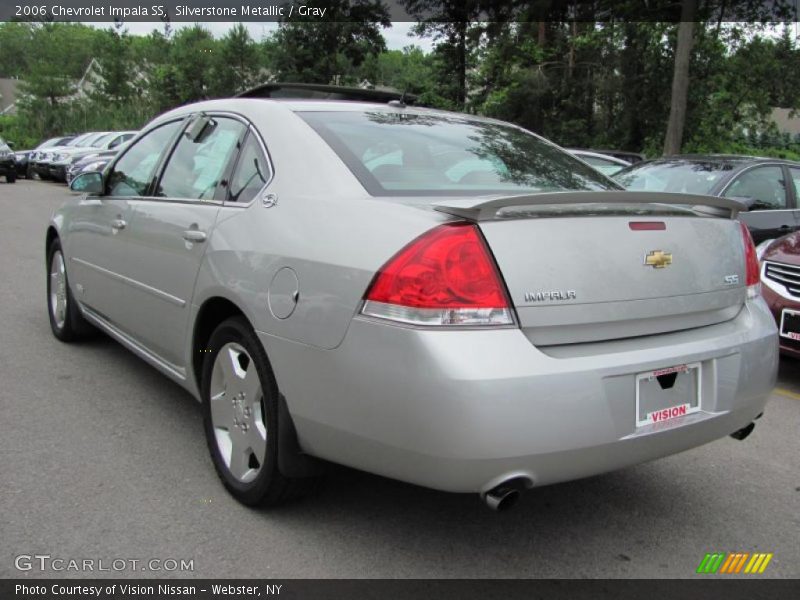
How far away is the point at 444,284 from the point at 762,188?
615 cm

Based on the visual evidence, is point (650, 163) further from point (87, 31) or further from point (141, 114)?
point (87, 31)

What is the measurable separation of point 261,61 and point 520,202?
43833 mm

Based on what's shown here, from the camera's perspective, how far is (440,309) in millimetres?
2250

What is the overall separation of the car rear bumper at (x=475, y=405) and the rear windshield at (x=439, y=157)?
695 millimetres

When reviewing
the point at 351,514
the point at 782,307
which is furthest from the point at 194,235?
the point at 782,307

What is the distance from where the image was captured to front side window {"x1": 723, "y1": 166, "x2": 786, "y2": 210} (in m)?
7.04

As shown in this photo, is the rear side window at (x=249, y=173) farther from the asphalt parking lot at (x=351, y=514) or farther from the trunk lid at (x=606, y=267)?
the asphalt parking lot at (x=351, y=514)

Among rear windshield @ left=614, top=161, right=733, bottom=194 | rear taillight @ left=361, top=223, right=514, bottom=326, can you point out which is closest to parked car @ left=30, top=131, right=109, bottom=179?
rear windshield @ left=614, top=161, right=733, bottom=194

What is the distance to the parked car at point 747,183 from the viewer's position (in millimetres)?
7027

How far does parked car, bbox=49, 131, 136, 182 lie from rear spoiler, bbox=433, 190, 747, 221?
2184 centimetres

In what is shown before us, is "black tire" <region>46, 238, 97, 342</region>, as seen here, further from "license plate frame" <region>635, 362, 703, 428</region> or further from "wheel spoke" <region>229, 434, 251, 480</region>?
"license plate frame" <region>635, 362, 703, 428</region>

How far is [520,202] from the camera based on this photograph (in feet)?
7.73

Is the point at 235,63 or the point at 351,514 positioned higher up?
the point at 235,63
